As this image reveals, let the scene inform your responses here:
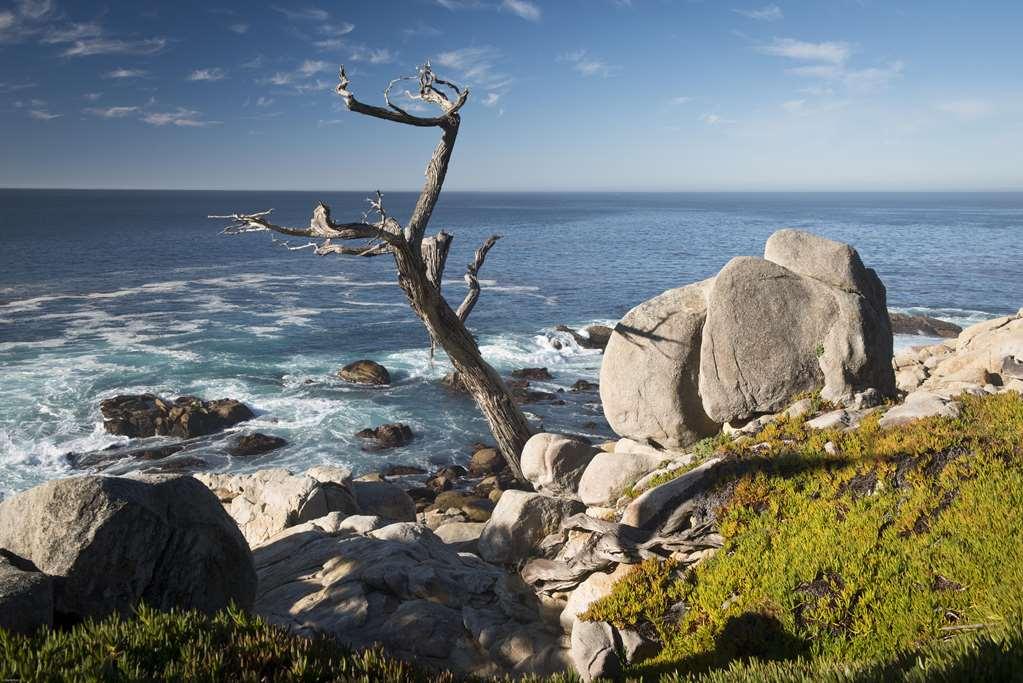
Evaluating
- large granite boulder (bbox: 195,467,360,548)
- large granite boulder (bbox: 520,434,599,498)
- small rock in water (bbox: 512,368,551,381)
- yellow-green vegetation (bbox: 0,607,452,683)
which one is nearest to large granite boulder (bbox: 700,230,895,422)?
large granite boulder (bbox: 520,434,599,498)

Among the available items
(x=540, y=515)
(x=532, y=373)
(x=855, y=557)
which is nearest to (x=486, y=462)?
(x=532, y=373)

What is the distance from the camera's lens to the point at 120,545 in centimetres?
880

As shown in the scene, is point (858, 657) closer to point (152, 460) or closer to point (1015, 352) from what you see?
point (1015, 352)

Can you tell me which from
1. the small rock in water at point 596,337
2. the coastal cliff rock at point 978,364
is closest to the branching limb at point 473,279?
the coastal cliff rock at point 978,364

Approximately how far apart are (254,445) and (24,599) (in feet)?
71.4

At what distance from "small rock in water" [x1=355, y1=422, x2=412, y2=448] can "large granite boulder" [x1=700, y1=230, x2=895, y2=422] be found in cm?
1739

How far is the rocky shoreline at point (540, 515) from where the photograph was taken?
873cm

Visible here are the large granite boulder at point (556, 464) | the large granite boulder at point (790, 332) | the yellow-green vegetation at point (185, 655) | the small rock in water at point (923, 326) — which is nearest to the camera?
the yellow-green vegetation at point (185, 655)

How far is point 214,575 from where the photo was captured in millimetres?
9359

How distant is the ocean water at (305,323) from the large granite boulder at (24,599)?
19.2 metres

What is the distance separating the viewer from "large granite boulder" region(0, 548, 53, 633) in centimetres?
728

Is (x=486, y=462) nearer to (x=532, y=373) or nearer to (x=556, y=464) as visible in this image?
(x=556, y=464)

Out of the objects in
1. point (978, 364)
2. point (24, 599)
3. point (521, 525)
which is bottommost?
point (521, 525)

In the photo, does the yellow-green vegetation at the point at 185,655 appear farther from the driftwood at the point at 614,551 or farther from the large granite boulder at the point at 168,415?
the large granite boulder at the point at 168,415
